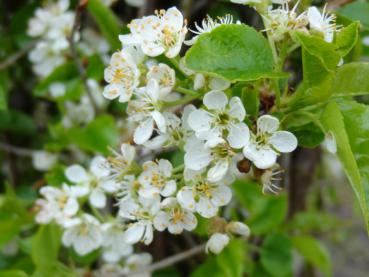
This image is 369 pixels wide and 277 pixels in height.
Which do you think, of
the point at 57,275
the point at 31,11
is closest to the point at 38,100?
the point at 31,11

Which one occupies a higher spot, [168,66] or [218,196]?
[168,66]

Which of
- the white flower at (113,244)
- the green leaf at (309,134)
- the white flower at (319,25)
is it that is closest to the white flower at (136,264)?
the white flower at (113,244)

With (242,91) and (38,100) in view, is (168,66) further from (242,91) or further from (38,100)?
(38,100)

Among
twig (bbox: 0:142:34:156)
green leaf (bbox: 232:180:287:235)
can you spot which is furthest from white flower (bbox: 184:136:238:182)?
twig (bbox: 0:142:34:156)

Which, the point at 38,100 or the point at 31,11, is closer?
the point at 31,11

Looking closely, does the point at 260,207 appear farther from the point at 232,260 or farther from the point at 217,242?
the point at 217,242

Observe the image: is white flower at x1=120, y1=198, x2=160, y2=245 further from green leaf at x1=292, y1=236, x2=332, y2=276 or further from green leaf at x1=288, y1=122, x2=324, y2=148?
green leaf at x1=292, y1=236, x2=332, y2=276

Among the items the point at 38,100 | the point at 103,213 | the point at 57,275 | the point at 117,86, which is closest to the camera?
the point at 117,86
